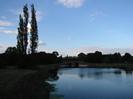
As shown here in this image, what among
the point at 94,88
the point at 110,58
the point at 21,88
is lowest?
the point at 94,88

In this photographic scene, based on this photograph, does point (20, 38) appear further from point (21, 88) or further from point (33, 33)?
point (21, 88)

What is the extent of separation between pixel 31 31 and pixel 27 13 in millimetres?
4532

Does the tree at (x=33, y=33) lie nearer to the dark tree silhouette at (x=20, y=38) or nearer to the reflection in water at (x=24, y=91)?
the dark tree silhouette at (x=20, y=38)

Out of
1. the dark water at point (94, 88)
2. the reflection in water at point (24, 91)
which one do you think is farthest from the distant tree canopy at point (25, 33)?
the reflection in water at point (24, 91)

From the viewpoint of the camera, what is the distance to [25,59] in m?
55.1

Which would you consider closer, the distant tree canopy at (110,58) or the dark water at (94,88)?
the dark water at (94,88)

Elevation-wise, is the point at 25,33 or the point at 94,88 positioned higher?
the point at 25,33

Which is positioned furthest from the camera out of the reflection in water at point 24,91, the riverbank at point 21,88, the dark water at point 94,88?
the dark water at point 94,88

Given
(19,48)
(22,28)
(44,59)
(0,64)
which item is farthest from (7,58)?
(44,59)

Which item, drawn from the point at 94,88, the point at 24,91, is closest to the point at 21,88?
the point at 24,91

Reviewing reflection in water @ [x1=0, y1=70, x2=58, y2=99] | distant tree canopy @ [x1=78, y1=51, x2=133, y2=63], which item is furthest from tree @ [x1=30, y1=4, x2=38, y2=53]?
distant tree canopy @ [x1=78, y1=51, x2=133, y2=63]

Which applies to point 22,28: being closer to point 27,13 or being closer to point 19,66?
point 27,13

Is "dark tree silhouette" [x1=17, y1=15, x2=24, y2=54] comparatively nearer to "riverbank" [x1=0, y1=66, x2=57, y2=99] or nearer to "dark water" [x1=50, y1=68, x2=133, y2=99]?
"dark water" [x1=50, y1=68, x2=133, y2=99]

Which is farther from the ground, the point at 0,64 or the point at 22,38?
the point at 22,38
